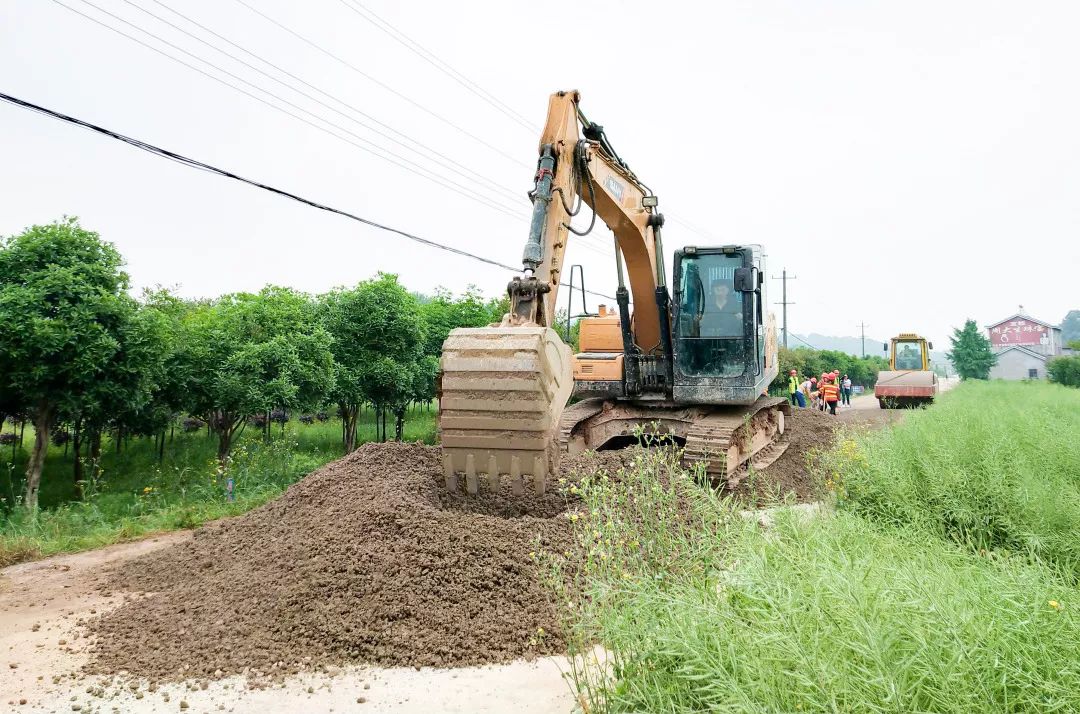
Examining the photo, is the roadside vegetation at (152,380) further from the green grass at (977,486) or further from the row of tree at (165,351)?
the green grass at (977,486)

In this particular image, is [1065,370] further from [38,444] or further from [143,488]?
[38,444]

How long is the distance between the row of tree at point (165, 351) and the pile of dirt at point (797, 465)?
781 centimetres

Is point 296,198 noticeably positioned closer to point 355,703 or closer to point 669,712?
point 355,703

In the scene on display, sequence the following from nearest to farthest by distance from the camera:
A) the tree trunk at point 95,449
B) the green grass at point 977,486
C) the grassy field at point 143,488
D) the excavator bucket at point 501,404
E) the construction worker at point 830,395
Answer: the green grass at point 977,486
the excavator bucket at point 501,404
the grassy field at point 143,488
the tree trunk at point 95,449
the construction worker at point 830,395

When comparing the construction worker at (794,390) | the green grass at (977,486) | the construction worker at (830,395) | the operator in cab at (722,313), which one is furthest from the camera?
the construction worker at (830,395)

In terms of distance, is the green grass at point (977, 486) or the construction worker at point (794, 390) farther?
the construction worker at point (794, 390)

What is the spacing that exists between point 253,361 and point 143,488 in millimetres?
2864

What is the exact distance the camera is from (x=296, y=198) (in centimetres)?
929

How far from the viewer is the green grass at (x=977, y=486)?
4.89 metres

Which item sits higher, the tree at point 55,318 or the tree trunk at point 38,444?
the tree at point 55,318

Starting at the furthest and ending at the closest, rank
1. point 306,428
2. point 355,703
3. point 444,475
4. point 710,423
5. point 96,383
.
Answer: point 306,428
point 96,383
point 710,423
point 444,475
point 355,703

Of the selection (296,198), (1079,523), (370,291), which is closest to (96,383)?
(296,198)

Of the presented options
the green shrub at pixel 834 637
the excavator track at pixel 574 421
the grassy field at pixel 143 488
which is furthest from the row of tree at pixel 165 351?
the green shrub at pixel 834 637

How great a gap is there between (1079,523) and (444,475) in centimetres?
447
